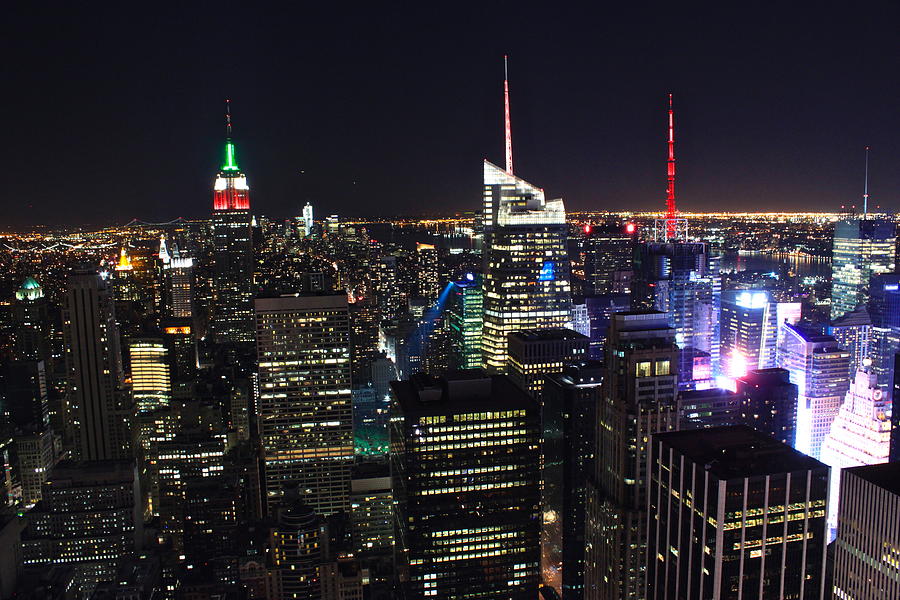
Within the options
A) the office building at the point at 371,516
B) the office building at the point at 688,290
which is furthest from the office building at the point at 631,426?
the office building at the point at 688,290

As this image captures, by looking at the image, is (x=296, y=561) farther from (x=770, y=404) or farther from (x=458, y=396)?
(x=770, y=404)

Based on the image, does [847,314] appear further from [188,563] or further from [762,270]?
[188,563]

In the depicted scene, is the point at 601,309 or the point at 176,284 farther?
the point at 176,284

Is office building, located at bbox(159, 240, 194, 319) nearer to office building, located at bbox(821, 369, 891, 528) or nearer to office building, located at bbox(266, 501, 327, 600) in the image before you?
office building, located at bbox(266, 501, 327, 600)

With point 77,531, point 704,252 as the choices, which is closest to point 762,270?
point 704,252

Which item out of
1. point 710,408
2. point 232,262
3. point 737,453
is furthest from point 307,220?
point 737,453
